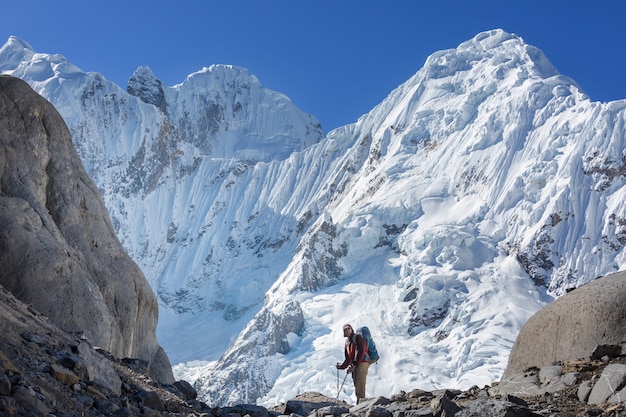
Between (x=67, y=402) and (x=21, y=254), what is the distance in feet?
26.8

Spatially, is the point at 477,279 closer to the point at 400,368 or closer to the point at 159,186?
the point at 400,368

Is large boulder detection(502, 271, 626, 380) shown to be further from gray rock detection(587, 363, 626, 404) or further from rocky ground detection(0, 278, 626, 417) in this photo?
gray rock detection(587, 363, 626, 404)

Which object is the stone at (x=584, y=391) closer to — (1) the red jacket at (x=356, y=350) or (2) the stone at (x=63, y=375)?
(1) the red jacket at (x=356, y=350)

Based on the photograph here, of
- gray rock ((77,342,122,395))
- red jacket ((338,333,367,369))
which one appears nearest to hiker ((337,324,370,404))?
red jacket ((338,333,367,369))

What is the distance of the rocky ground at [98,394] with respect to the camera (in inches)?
341

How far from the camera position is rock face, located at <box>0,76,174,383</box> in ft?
54.9

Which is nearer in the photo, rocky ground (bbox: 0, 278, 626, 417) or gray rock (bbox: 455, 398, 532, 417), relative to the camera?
rocky ground (bbox: 0, 278, 626, 417)

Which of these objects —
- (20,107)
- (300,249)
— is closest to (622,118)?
(300,249)

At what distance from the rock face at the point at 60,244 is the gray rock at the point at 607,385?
9029mm

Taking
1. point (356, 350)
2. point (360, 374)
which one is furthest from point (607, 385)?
point (356, 350)

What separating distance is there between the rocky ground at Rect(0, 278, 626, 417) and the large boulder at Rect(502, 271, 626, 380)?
118cm

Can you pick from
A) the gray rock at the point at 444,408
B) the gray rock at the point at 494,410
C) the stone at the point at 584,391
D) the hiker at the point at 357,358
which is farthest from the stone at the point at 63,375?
the hiker at the point at 357,358

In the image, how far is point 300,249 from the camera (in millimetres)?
131500

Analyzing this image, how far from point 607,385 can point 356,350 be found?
598 cm
